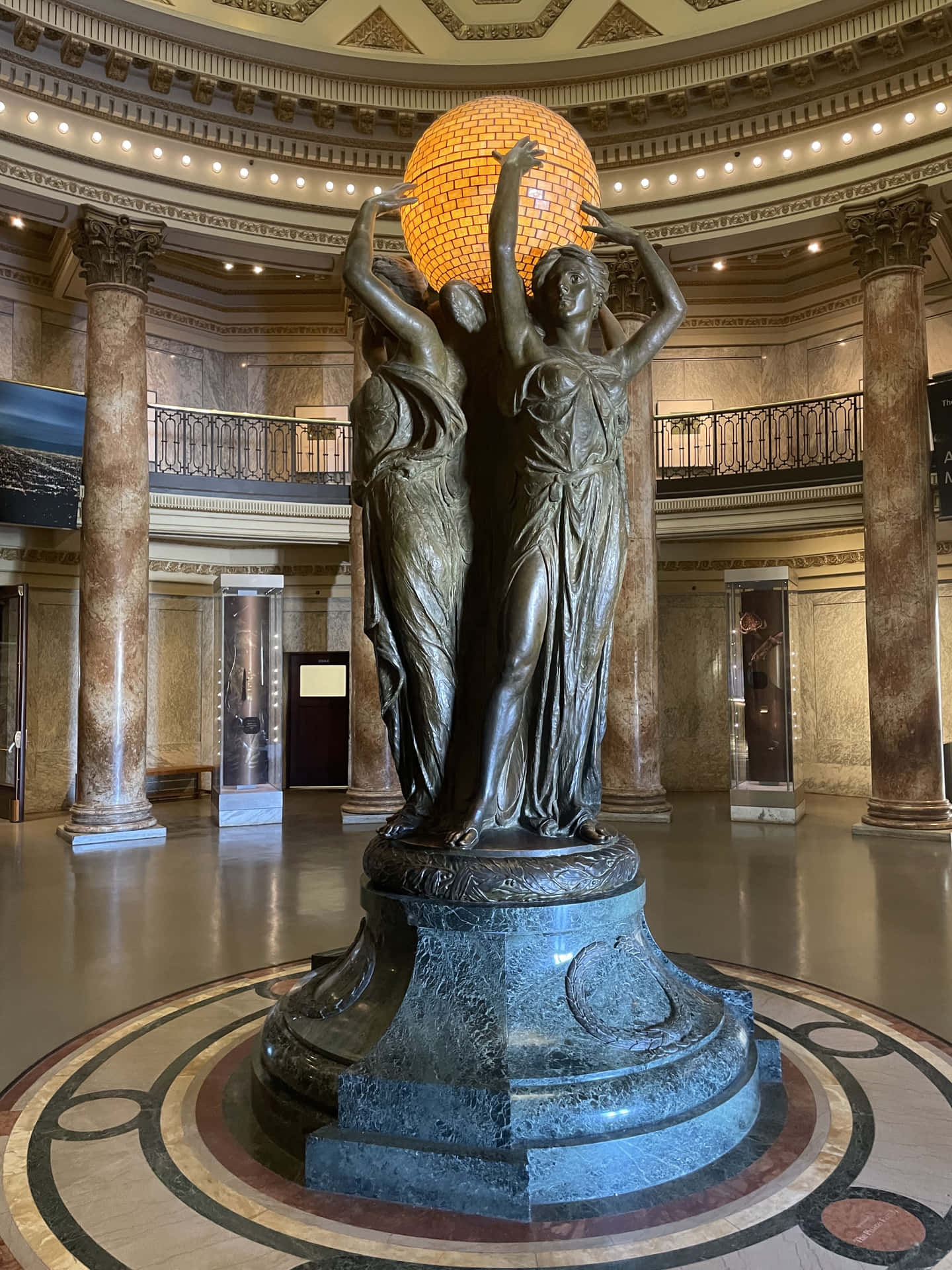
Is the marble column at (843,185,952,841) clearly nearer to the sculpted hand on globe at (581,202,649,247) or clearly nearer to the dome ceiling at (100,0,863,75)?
the dome ceiling at (100,0,863,75)

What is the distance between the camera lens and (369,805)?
9.95 metres

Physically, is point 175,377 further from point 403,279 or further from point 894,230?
point 403,279

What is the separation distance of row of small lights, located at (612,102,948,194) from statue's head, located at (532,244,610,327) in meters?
7.73

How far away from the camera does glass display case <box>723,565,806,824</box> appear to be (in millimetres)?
9578

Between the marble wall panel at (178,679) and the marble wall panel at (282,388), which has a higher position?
the marble wall panel at (282,388)

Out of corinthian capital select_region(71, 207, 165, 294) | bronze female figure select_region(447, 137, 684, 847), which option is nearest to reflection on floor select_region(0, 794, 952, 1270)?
bronze female figure select_region(447, 137, 684, 847)

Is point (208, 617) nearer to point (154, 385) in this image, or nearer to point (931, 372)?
point (154, 385)

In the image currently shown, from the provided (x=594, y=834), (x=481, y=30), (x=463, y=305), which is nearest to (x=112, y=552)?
(x=463, y=305)

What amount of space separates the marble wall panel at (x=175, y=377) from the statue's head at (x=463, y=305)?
36.5ft

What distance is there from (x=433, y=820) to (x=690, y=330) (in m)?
12.5

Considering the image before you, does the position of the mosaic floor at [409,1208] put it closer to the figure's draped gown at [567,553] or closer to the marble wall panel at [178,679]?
the figure's draped gown at [567,553]

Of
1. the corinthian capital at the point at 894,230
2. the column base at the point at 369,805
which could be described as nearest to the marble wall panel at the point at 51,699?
the column base at the point at 369,805

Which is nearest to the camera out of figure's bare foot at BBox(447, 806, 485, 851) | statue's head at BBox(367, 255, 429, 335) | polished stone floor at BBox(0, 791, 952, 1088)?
figure's bare foot at BBox(447, 806, 485, 851)

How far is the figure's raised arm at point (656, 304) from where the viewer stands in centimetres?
315
